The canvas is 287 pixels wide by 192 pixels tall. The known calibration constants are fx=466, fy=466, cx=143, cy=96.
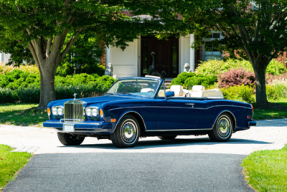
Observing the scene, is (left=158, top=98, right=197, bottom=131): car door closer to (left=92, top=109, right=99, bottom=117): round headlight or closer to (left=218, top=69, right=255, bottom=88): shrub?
(left=92, top=109, right=99, bottom=117): round headlight

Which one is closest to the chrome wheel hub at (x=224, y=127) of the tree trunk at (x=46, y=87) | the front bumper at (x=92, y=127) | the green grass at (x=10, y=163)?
the front bumper at (x=92, y=127)

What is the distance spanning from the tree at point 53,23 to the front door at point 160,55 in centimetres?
1320

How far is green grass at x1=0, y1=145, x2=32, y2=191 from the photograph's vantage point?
6864mm

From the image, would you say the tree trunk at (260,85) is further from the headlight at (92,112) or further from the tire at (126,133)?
the headlight at (92,112)

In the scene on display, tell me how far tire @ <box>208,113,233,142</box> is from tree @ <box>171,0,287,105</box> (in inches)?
290

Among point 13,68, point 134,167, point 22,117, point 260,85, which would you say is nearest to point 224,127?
point 134,167

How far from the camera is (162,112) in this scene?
10.7 m

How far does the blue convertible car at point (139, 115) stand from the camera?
32.1 ft

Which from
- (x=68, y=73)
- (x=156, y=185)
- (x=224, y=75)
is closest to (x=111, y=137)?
(x=156, y=185)

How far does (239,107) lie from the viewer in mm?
12367

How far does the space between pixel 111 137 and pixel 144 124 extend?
82cm

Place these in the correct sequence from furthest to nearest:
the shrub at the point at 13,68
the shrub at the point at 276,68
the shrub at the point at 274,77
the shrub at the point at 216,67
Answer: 1. the shrub at the point at 276,68
2. the shrub at the point at 216,67
3. the shrub at the point at 13,68
4. the shrub at the point at 274,77

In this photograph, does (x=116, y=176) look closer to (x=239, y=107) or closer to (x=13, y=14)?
(x=239, y=107)

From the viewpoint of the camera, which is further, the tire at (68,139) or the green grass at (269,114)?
the green grass at (269,114)
